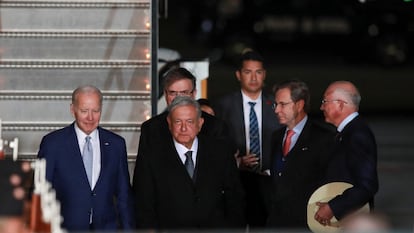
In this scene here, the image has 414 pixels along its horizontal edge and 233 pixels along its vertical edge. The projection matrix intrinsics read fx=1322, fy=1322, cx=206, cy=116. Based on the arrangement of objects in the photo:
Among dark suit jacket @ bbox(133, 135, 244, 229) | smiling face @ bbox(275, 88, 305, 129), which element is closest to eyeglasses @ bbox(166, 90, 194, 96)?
smiling face @ bbox(275, 88, 305, 129)

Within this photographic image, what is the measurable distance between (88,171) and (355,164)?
72.8 inches

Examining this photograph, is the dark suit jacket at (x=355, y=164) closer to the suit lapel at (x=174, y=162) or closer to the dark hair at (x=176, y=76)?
the suit lapel at (x=174, y=162)

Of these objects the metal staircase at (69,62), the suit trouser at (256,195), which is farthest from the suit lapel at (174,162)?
the metal staircase at (69,62)

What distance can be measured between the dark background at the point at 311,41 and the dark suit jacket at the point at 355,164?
15.9 meters

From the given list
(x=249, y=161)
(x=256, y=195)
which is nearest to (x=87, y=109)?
(x=249, y=161)

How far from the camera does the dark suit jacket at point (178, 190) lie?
862cm

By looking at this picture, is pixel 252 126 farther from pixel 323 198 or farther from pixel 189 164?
pixel 189 164

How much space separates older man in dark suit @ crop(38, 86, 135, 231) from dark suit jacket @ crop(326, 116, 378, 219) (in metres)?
1.46

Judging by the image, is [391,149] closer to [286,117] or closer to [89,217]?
[286,117]

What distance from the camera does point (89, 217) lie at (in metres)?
8.66

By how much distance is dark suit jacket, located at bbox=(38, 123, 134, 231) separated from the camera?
866cm

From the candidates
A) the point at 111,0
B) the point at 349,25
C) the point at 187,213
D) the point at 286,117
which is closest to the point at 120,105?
the point at 111,0

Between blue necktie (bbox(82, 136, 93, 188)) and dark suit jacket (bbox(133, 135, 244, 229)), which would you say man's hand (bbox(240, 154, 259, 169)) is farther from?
blue necktie (bbox(82, 136, 93, 188))

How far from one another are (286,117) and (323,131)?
1.01 ft
